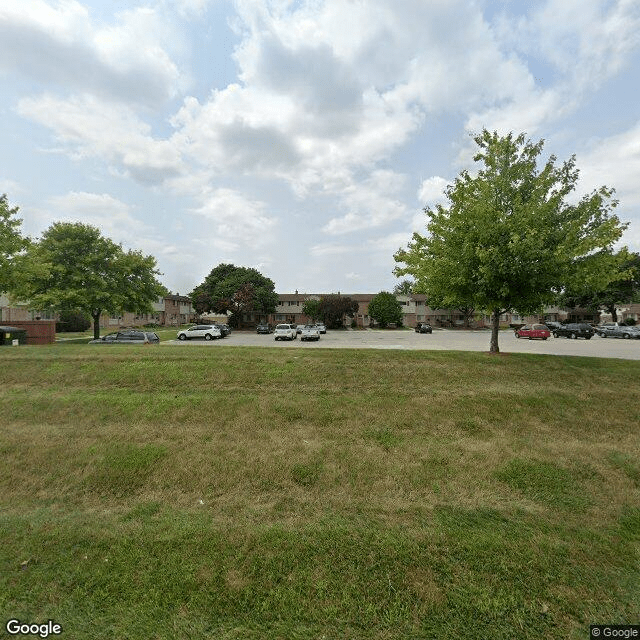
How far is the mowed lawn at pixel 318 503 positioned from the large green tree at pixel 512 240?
326 cm

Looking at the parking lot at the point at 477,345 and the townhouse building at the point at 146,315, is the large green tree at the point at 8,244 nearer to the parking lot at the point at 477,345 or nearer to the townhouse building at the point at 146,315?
the parking lot at the point at 477,345

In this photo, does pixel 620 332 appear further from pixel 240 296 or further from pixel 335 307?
pixel 240 296

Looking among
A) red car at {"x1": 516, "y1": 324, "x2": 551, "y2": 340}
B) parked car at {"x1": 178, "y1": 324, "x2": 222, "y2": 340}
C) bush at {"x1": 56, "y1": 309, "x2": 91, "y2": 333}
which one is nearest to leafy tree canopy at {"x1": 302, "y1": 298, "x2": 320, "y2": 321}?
parked car at {"x1": 178, "y1": 324, "x2": 222, "y2": 340}

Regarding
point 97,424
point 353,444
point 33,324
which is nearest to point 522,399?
point 353,444

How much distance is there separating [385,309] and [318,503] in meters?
57.3

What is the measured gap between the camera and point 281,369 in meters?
9.20

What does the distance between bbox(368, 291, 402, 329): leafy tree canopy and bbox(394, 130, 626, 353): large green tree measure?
159 feet

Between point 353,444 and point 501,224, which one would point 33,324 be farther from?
point 501,224

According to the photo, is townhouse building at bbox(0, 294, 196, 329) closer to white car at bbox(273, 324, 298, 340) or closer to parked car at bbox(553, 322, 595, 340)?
white car at bbox(273, 324, 298, 340)

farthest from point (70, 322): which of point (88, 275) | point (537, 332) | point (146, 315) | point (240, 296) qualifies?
point (537, 332)

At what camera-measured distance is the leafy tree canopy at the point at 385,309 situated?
2378 inches

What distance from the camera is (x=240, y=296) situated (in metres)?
51.5

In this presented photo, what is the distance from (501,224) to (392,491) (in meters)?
9.20

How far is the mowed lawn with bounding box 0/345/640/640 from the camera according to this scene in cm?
284
